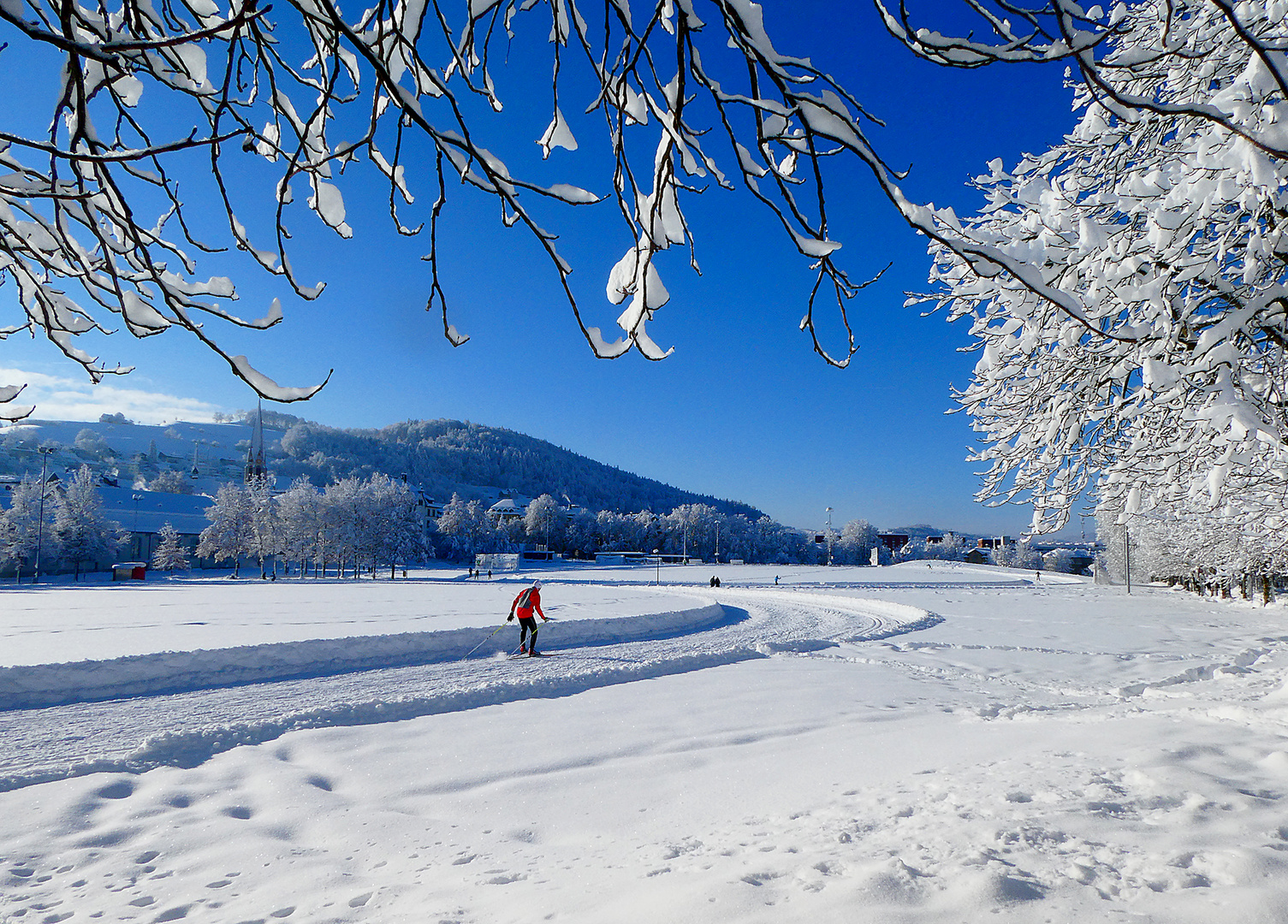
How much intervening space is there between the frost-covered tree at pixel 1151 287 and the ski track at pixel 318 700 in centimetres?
653

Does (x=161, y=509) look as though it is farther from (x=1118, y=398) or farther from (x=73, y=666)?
(x=1118, y=398)

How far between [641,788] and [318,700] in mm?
5800

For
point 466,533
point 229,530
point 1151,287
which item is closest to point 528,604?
point 1151,287

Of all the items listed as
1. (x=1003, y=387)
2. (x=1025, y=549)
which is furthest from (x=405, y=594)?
(x=1025, y=549)

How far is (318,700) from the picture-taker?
8.74 m

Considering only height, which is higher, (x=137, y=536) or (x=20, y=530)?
(x=20, y=530)

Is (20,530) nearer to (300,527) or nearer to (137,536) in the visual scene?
(137,536)

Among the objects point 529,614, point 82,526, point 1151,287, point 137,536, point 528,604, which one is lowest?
point 137,536

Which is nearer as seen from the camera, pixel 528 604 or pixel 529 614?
pixel 529 614

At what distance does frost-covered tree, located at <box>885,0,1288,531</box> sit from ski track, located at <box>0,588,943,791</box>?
6.53m

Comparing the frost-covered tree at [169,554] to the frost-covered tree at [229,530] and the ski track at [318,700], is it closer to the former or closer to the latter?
the frost-covered tree at [229,530]

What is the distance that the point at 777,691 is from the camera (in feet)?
28.0

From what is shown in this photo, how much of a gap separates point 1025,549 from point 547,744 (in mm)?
142771

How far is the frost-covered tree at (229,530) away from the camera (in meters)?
57.0
